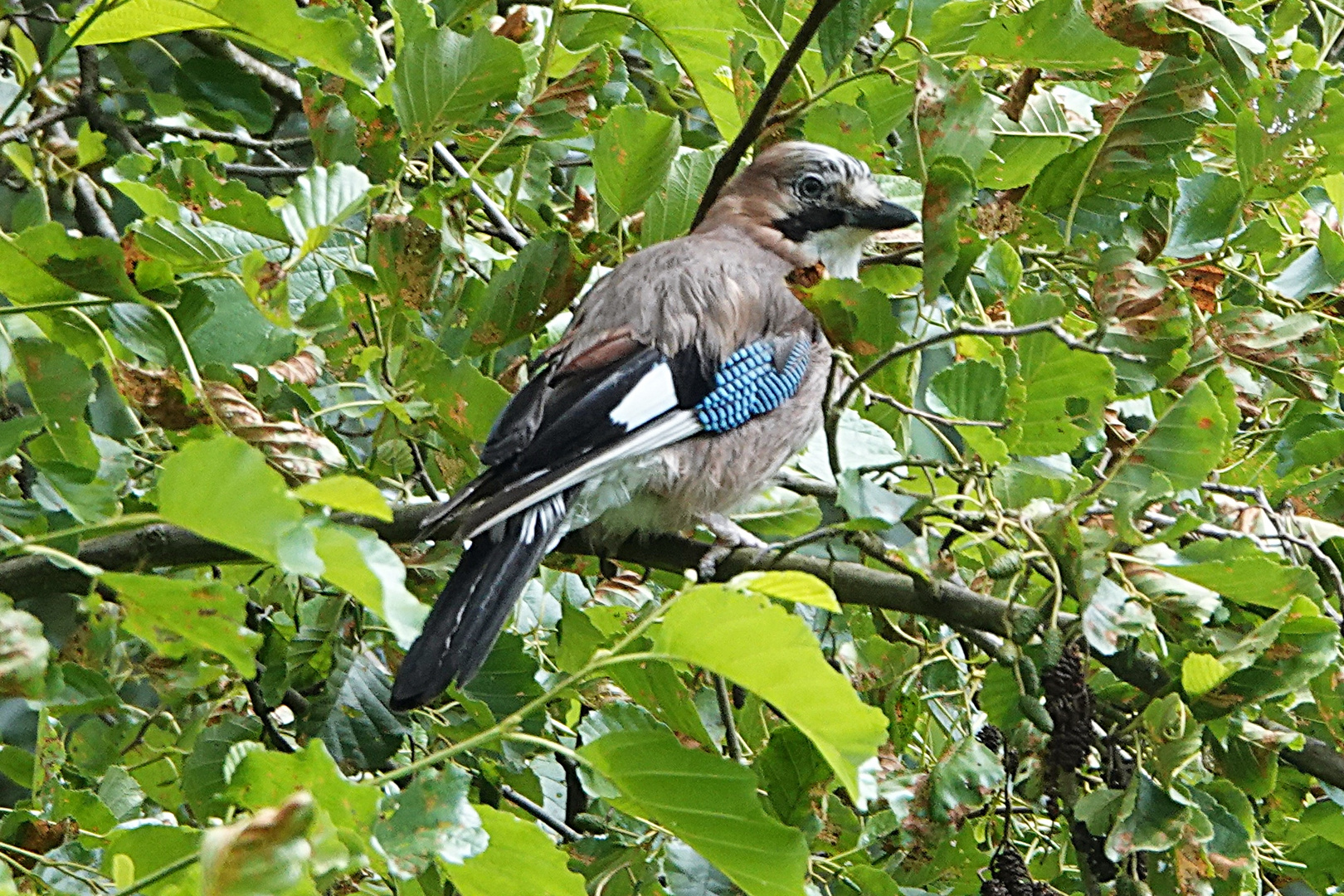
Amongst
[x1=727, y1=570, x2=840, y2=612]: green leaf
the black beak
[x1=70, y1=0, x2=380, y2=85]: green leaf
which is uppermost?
[x1=70, y1=0, x2=380, y2=85]: green leaf

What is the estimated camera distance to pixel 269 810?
3.15 ft

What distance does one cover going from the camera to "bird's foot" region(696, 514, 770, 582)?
2.37 meters

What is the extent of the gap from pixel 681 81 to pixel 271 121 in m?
0.84

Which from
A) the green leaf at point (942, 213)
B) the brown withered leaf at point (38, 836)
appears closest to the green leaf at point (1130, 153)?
the green leaf at point (942, 213)

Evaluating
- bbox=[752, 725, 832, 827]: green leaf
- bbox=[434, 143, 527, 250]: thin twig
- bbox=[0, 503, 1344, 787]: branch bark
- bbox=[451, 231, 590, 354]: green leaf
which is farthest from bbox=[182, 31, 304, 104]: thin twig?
bbox=[752, 725, 832, 827]: green leaf

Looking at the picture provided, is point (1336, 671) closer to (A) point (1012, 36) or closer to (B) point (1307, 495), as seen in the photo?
(B) point (1307, 495)

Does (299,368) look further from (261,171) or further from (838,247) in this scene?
(838,247)

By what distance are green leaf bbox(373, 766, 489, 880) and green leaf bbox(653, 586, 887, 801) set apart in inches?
8.7

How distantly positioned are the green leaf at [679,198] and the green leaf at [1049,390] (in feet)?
2.32

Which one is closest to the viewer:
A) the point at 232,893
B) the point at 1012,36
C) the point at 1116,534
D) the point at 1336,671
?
the point at 232,893

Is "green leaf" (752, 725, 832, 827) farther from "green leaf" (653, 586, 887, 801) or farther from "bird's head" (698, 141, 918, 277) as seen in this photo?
"bird's head" (698, 141, 918, 277)

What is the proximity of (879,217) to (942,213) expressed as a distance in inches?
56.4

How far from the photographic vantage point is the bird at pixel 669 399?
7.27ft

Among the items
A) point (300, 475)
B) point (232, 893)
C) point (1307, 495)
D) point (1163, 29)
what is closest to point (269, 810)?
point (232, 893)
